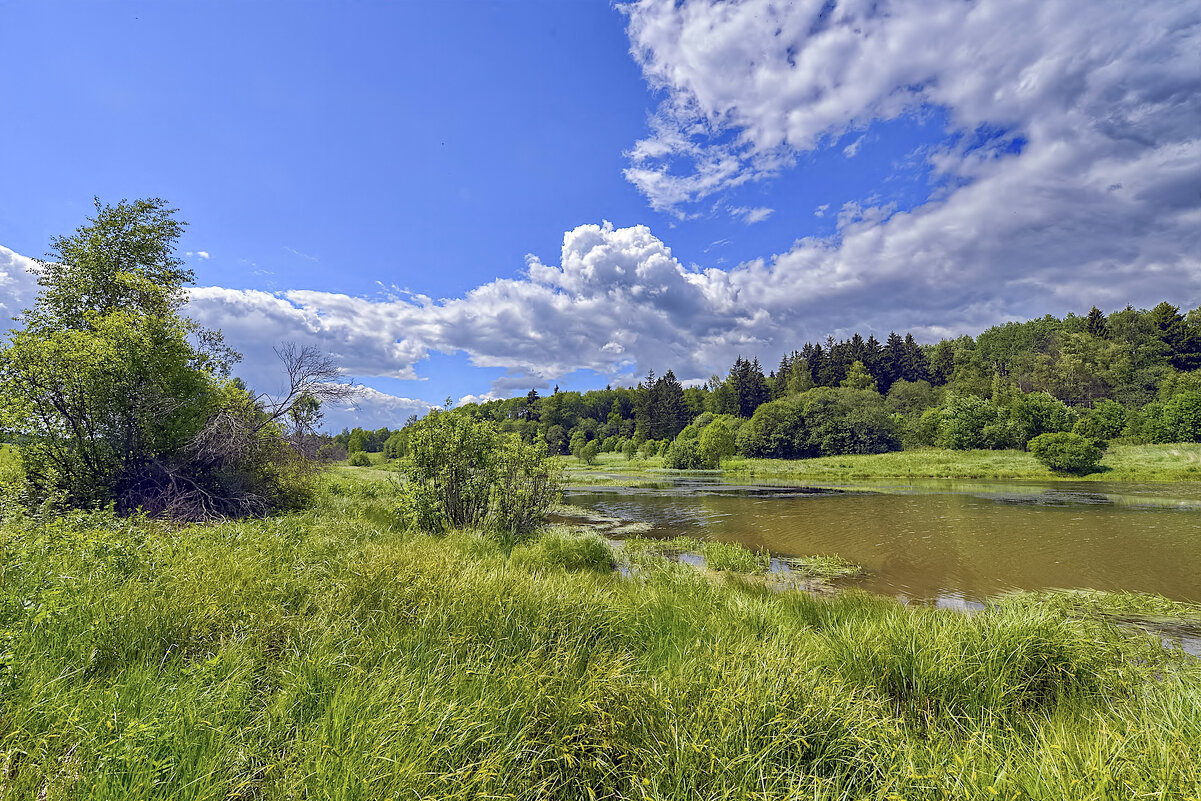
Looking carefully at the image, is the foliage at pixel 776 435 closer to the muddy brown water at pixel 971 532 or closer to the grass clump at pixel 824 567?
the muddy brown water at pixel 971 532

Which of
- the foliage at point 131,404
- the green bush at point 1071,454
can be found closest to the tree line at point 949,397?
the foliage at point 131,404

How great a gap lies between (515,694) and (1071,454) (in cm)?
4902

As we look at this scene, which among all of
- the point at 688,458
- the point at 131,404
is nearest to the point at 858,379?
the point at 688,458

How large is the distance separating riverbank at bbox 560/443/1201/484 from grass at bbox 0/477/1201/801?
74.1 feet

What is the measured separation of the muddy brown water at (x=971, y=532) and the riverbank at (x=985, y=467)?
7.16 metres

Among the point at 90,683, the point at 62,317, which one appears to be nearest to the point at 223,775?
the point at 90,683

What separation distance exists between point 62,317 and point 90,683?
17.0 meters

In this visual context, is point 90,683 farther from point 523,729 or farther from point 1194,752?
point 1194,752

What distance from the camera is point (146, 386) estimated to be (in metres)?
10.9

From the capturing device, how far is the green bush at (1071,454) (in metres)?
35.0

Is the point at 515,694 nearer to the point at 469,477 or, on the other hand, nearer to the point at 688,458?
the point at 469,477

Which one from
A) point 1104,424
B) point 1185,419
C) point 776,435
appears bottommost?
point 1104,424

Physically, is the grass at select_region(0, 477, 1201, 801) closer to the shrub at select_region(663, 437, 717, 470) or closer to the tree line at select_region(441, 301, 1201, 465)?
the tree line at select_region(441, 301, 1201, 465)

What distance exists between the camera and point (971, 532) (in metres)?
15.2
